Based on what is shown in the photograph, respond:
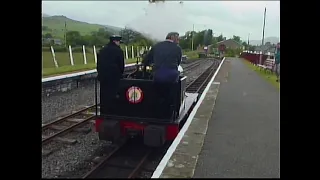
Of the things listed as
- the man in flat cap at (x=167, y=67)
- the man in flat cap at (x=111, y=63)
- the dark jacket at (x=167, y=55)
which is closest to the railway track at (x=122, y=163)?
the man in flat cap at (x=167, y=67)

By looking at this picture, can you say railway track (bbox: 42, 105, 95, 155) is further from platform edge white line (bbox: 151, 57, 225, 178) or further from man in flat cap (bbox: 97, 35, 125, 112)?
platform edge white line (bbox: 151, 57, 225, 178)

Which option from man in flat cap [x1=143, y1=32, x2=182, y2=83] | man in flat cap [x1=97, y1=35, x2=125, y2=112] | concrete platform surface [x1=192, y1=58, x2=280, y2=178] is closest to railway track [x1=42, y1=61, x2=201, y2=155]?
Result: man in flat cap [x1=97, y1=35, x2=125, y2=112]

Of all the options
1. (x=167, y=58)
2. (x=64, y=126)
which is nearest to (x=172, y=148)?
(x=167, y=58)

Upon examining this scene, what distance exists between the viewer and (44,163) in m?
5.21

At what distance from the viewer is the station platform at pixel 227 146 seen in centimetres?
418

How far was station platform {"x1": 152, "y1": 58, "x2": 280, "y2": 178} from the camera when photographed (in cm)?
418

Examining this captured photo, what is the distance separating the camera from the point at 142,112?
567 cm

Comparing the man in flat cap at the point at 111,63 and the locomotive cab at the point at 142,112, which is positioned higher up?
the man in flat cap at the point at 111,63

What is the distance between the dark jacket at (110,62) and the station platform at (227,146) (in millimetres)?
1462

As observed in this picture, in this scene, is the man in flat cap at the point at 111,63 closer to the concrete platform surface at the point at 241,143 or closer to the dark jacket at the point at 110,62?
the dark jacket at the point at 110,62
